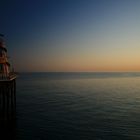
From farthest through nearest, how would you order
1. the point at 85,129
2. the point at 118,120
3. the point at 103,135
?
the point at 118,120 < the point at 85,129 < the point at 103,135

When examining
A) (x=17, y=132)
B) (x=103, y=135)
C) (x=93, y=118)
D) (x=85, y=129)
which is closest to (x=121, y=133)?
(x=103, y=135)

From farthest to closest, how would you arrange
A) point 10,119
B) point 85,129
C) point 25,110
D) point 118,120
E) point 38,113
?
point 25,110 → point 38,113 → point 118,120 → point 10,119 → point 85,129

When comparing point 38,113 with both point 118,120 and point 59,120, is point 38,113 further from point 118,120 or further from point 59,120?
point 118,120

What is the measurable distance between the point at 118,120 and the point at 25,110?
19983 mm

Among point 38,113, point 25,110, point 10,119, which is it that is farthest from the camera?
point 25,110

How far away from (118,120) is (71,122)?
330 inches

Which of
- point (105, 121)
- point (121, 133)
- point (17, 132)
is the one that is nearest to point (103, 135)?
point (121, 133)

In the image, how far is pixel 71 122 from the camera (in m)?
34.8

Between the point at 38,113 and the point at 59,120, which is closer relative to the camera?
the point at 59,120

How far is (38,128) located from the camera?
3127 cm

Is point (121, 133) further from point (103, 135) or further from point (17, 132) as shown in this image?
point (17, 132)

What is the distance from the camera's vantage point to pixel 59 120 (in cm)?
3606

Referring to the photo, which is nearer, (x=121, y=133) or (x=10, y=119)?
(x=121, y=133)

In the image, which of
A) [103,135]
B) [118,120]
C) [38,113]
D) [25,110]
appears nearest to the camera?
[103,135]
